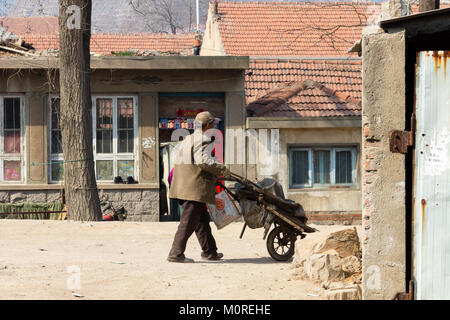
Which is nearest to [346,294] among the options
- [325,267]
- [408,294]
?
[408,294]

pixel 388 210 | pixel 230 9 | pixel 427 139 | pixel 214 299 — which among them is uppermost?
pixel 230 9

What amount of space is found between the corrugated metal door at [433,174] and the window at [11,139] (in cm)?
1351

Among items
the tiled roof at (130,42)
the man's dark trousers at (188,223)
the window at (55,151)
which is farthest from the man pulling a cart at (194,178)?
the tiled roof at (130,42)

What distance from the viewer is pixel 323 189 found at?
736 inches

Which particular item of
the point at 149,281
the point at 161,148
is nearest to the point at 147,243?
the point at 149,281

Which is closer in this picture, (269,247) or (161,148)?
(269,247)

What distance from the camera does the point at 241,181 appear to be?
9312 mm

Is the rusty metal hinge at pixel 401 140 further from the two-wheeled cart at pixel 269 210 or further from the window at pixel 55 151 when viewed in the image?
the window at pixel 55 151

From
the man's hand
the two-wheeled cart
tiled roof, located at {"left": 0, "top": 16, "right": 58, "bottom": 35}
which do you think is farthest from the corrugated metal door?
tiled roof, located at {"left": 0, "top": 16, "right": 58, "bottom": 35}

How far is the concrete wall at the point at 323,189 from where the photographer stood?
18406 mm

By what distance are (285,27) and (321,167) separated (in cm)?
1054

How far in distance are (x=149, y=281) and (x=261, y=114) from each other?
11.0 meters

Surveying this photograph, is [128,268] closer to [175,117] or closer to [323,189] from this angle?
[175,117]
